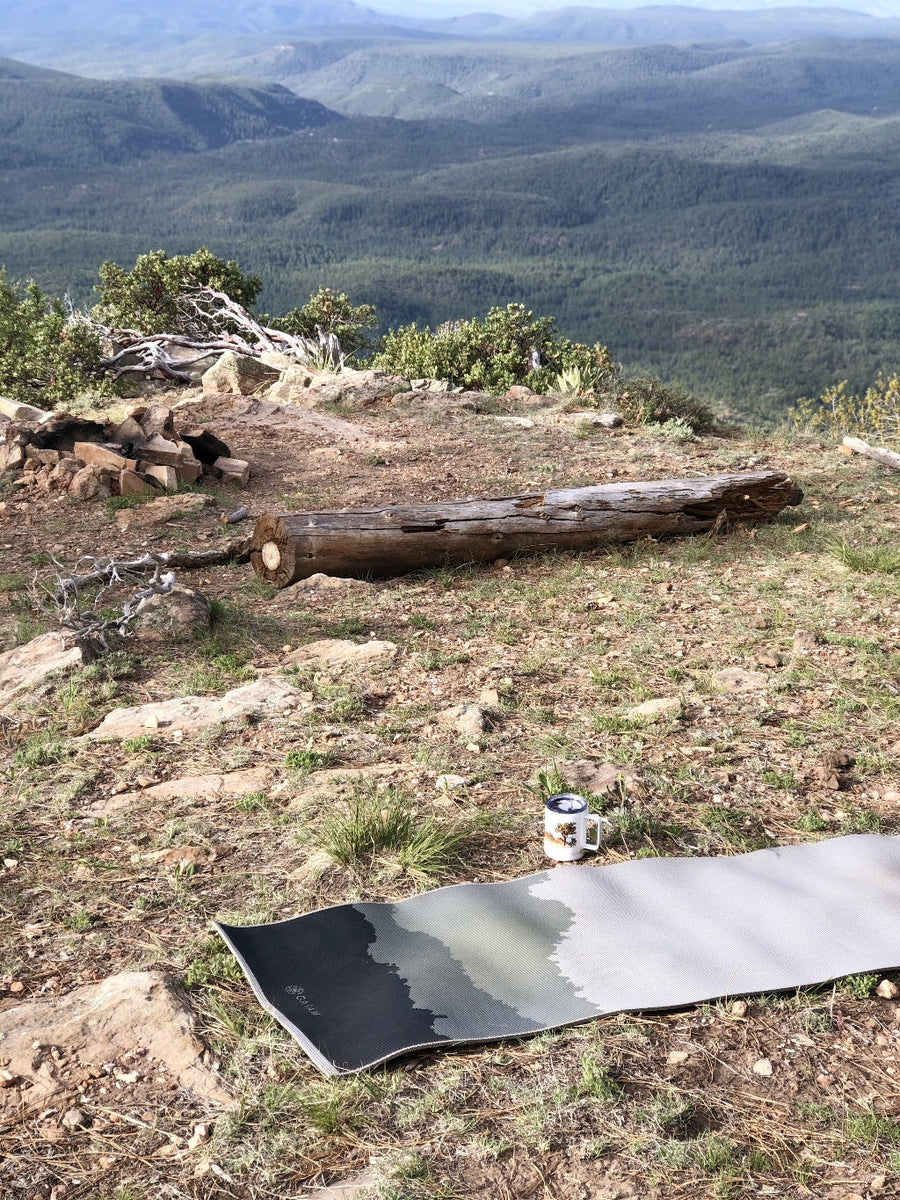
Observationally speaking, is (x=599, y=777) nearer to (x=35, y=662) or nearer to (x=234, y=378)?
(x=35, y=662)

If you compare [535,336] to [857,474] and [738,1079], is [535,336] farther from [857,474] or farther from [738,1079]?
[738,1079]

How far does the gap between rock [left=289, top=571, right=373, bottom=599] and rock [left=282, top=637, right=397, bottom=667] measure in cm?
85

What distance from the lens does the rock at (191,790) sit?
3.55m

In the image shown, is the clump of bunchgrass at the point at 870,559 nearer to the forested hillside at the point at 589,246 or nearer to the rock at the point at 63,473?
the rock at the point at 63,473

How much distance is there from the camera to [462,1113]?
224cm

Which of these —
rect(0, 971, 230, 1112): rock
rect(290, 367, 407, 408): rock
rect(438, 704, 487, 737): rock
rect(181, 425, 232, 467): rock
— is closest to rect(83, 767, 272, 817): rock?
rect(438, 704, 487, 737): rock

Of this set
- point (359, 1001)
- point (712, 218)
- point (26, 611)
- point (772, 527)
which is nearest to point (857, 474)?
point (772, 527)

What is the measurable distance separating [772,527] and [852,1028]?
15.9ft

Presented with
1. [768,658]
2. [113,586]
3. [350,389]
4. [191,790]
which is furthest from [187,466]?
[768,658]

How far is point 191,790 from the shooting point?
11.9 feet

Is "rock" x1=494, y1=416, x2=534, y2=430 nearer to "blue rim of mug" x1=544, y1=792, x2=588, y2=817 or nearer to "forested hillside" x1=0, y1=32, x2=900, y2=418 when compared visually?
"blue rim of mug" x1=544, y1=792, x2=588, y2=817

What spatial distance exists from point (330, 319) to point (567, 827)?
15591 mm

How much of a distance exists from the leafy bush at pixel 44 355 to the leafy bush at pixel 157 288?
1576 millimetres

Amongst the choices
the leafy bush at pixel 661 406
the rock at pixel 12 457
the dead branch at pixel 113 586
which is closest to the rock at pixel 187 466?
the rock at pixel 12 457
